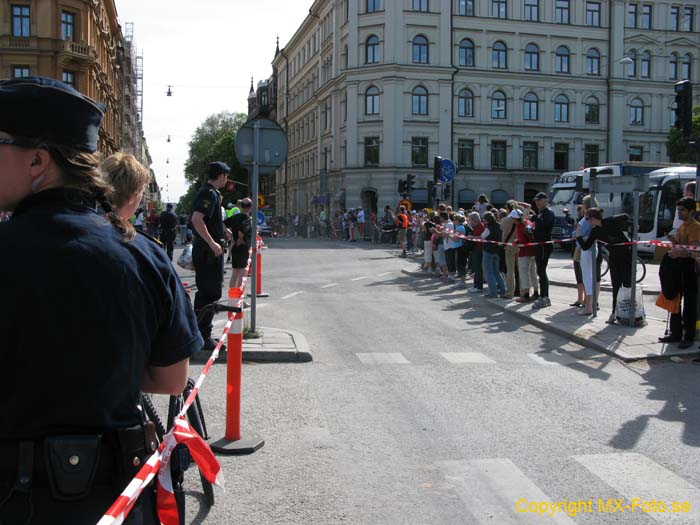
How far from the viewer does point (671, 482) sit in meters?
4.71

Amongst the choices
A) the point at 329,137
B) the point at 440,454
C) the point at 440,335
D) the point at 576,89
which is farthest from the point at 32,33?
the point at 440,454

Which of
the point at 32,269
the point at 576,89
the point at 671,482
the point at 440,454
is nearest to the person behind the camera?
the point at 32,269

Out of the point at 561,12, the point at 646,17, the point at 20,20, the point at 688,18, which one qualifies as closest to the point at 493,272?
the point at 20,20

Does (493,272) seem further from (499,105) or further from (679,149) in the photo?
(499,105)

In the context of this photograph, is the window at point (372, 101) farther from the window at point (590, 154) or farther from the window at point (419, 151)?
the window at point (590, 154)

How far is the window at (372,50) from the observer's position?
51.6 meters

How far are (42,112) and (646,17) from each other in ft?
198

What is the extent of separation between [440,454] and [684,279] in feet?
18.3

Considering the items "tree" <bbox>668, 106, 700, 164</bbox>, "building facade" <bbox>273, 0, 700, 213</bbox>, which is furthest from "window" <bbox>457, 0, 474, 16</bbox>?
"tree" <bbox>668, 106, 700, 164</bbox>

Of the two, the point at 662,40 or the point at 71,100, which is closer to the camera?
the point at 71,100

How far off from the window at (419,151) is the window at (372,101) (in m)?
3.48

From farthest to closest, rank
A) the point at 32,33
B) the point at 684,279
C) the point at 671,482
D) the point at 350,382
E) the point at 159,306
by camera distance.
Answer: the point at 32,33
the point at 684,279
the point at 350,382
the point at 671,482
the point at 159,306

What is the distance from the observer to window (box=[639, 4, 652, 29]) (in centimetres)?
5461

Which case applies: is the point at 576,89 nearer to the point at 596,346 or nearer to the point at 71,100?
the point at 596,346
